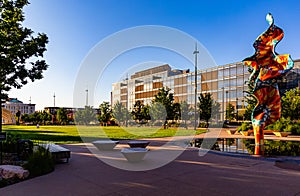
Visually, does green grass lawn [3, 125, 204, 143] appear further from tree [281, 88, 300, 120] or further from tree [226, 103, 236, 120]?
tree [226, 103, 236, 120]

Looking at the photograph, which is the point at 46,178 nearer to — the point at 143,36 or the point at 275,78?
the point at 143,36

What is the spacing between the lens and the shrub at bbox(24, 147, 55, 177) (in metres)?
8.23

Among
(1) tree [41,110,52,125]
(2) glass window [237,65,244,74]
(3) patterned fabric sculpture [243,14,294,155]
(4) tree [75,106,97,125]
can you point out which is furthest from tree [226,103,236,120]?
(3) patterned fabric sculpture [243,14,294,155]

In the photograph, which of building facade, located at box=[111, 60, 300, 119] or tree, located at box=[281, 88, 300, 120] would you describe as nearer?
tree, located at box=[281, 88, 300, 120]

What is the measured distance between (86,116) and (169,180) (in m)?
63.3

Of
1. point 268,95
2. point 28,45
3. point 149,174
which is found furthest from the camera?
point 28,45

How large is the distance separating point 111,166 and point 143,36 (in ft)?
27.1

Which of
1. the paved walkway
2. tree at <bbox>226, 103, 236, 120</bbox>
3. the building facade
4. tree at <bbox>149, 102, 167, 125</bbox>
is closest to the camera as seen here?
the paved walkway

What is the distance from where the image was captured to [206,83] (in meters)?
79.5

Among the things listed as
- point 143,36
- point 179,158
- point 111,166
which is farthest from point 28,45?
point 179,158

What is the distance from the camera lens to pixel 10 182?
7348 millimetres

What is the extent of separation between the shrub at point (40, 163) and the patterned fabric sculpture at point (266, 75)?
10027 millimetres

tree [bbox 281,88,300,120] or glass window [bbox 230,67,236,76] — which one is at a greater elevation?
glass window [bbox 230,67,236,76]

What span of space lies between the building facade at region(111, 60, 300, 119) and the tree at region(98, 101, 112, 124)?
92.0ft
